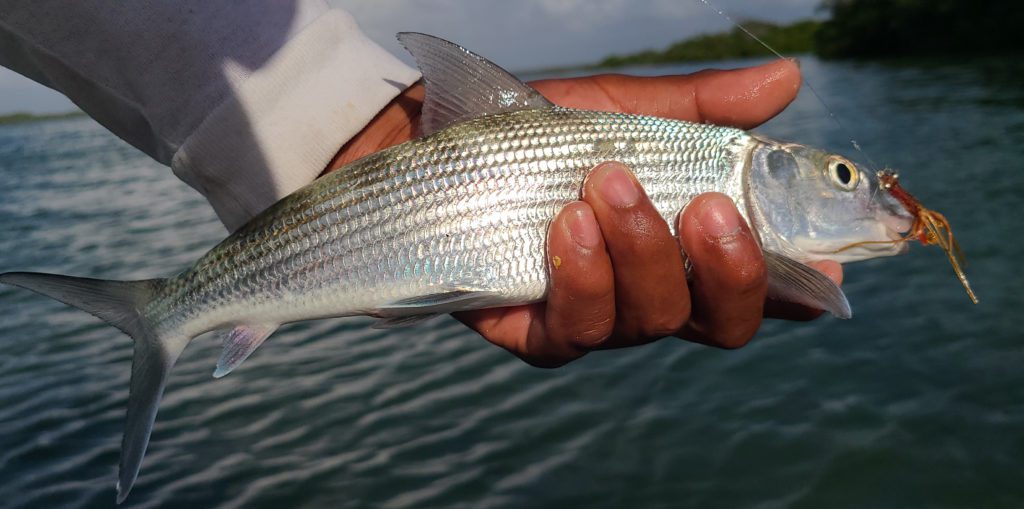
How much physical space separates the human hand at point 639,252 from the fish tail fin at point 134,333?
1.16m

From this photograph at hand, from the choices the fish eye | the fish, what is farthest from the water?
the fish eye

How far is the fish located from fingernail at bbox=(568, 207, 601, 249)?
139 mm

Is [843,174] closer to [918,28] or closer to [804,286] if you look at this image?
[804,286]

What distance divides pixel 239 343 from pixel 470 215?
116cm

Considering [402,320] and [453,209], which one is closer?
[453,209]

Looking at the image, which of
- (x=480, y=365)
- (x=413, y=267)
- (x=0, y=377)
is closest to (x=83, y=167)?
(x=0, y=377)

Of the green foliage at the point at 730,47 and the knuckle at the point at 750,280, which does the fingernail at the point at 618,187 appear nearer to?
the knuckle at the point at 750,280

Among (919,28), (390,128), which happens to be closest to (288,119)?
Result: (390,128)

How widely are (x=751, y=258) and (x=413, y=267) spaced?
4.52ft

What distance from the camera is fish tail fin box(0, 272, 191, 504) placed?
326cm

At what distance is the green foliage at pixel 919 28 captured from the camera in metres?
52.8

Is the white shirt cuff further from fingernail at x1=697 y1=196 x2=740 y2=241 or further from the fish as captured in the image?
fingernail at x1=697 y1=196 x2=740 y2=241

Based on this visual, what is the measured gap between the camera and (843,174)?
340 cm

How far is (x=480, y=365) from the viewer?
871 centimetres
